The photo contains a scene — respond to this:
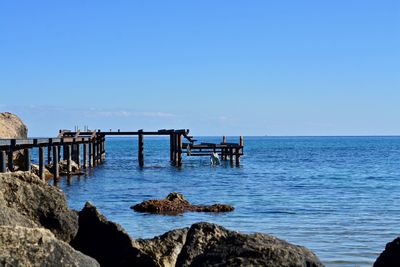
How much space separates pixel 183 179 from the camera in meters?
44.1

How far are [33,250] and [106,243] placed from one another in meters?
4.01

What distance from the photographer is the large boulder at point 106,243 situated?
35.2 ft

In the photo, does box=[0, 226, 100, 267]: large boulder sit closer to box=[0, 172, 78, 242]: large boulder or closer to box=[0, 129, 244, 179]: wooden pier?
box=[0, 172, 78, 242]: large boulder

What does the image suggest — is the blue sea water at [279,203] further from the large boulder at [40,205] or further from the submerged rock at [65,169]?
the large boulder at [40,205]

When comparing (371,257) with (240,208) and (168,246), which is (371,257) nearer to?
(168,246)

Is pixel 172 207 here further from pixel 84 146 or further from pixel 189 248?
pixel 84 146

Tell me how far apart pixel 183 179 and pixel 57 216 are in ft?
109

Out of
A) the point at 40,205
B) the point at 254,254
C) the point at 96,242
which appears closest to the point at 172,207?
the point at 96,242

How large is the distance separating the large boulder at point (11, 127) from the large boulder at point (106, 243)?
86.2 ft

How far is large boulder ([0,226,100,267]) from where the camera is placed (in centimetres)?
702

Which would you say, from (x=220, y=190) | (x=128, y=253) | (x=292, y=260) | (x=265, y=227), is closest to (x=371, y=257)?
(x=265, y=227)

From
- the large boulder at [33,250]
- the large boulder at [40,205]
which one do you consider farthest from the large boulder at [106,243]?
the large boulder at [33,250]

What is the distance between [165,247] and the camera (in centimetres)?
1110

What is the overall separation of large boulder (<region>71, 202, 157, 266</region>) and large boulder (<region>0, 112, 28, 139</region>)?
26259 mm
